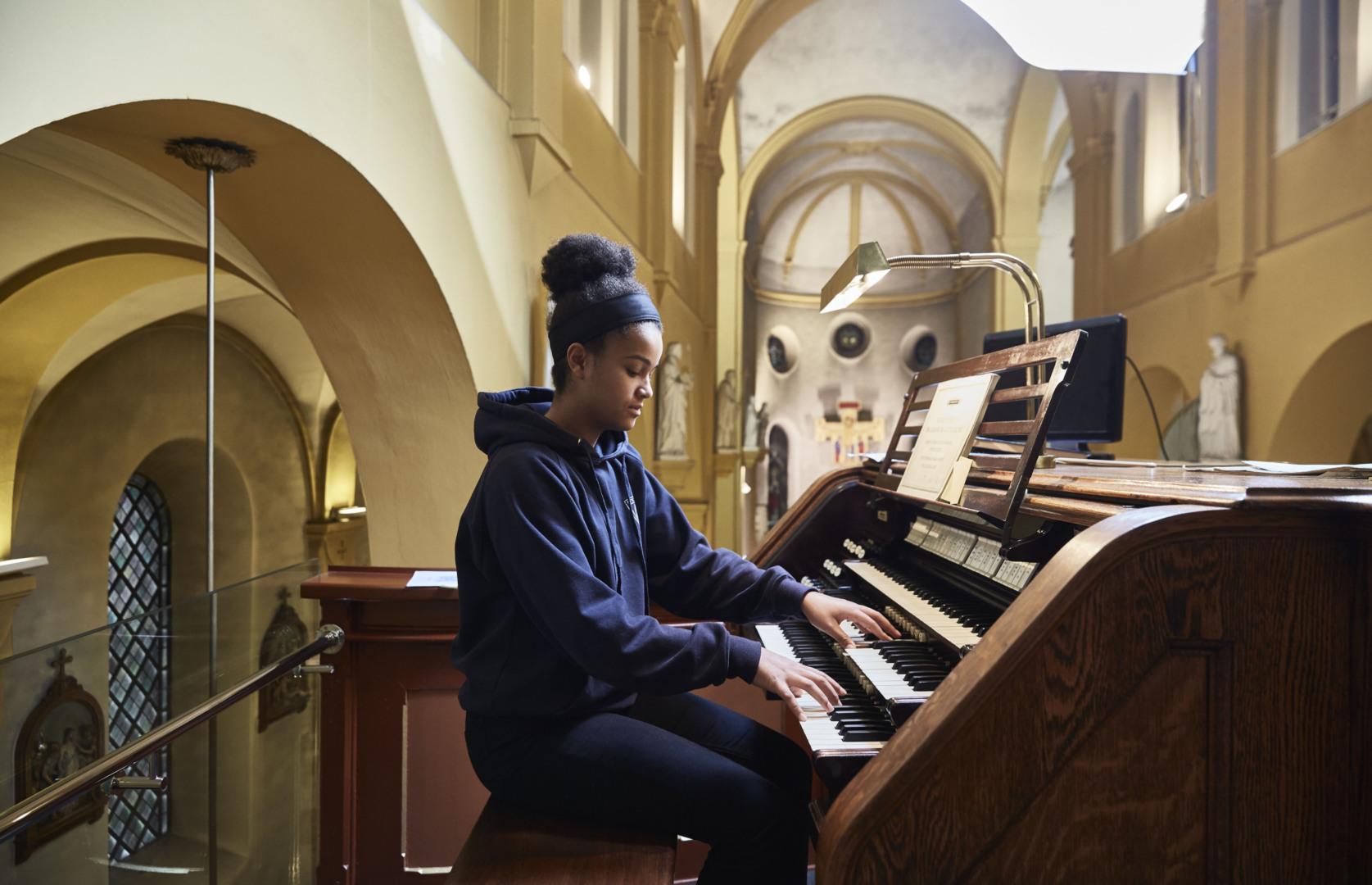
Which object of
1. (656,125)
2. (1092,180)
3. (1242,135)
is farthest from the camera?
(1092,180)

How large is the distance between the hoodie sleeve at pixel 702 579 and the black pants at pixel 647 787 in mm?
424

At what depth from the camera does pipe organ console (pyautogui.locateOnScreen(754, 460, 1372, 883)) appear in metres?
1.16

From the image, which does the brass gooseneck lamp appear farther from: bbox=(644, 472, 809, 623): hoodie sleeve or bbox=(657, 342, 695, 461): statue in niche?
bbox=(657, 342, 695, 461): statue in niche

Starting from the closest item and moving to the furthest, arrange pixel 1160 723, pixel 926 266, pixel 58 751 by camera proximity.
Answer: pixel 1160 723 → pixel 926 266 → pixel 58 751

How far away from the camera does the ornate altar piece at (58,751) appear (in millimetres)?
2740

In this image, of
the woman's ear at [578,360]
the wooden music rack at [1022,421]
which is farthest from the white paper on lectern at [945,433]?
the woman's ear at [578,360]

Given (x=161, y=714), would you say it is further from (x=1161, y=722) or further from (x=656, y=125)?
(x=656, y=125)

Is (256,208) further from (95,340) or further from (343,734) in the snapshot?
(95,340)

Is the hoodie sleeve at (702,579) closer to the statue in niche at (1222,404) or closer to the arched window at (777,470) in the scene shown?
the statue in niche at (1222,404)

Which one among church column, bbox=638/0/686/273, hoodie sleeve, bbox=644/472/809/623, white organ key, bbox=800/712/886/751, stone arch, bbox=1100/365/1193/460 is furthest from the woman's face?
stone arch, bbox=1100/365/1193/460

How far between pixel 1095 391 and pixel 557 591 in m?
3.46

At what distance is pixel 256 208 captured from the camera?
10.4 feet

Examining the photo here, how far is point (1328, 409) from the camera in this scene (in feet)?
21.7

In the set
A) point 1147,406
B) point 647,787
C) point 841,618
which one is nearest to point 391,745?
point 647,787
